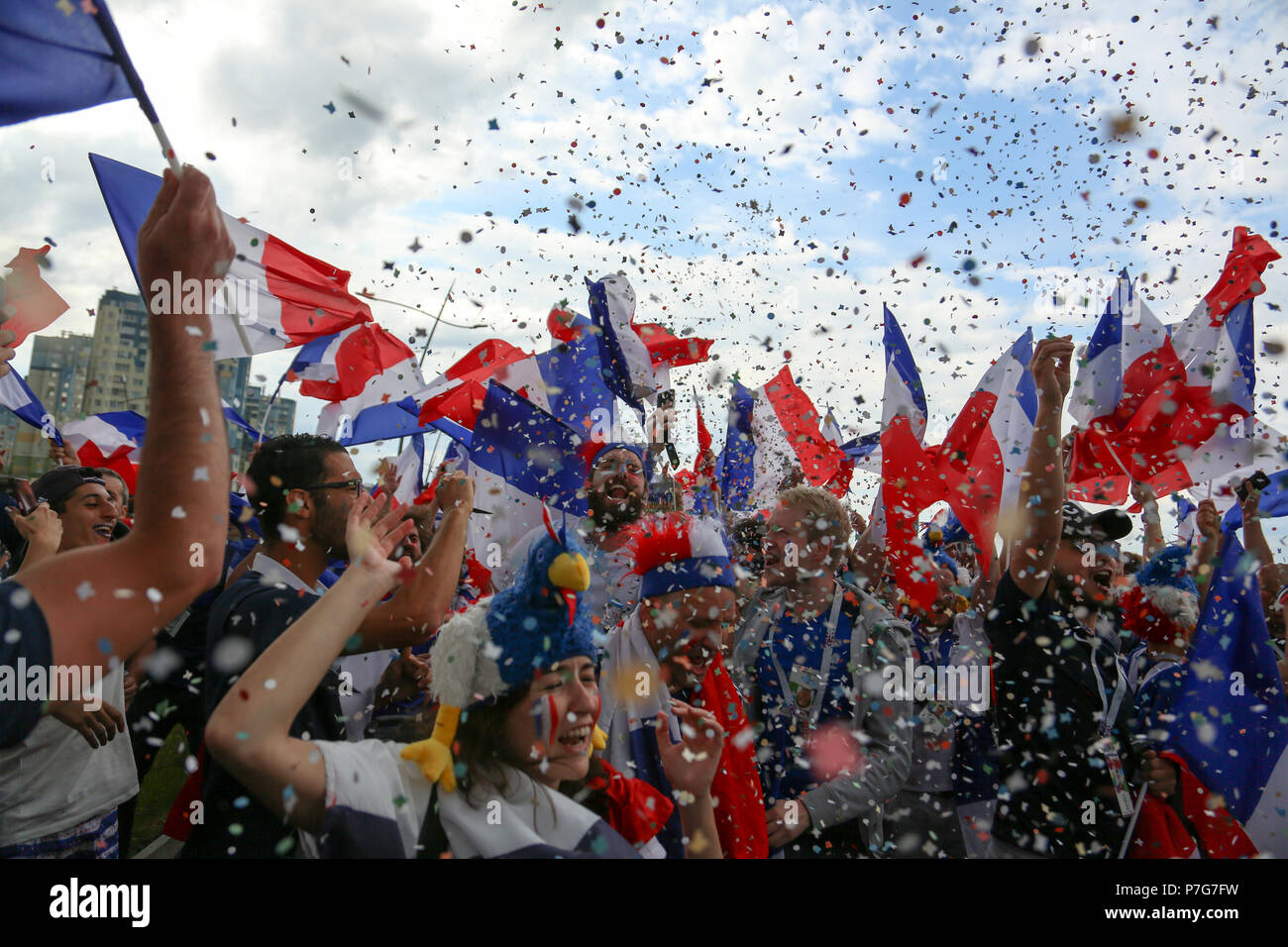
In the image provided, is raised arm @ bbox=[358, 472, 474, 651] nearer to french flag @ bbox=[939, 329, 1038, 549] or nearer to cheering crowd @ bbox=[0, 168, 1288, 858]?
cheering crowd @ bbox=[0, 168, 1288, 858]

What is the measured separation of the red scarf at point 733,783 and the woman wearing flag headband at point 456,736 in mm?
745

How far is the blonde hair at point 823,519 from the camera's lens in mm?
3596

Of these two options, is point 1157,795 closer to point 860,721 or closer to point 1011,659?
point 1011,659

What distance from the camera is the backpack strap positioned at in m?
1.82

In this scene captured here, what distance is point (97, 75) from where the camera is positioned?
2.12m

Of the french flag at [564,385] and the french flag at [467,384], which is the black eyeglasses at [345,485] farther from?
the french flag at [467,384]

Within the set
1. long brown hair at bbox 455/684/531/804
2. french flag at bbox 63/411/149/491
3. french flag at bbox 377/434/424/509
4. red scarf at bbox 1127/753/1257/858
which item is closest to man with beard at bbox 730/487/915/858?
red scarf at bbox 1127/753/1257/858

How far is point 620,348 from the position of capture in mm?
5773

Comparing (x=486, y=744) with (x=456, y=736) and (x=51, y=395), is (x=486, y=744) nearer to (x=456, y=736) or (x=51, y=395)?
(x=456, y=736)

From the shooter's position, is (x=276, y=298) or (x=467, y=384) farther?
(x=467, y=384)

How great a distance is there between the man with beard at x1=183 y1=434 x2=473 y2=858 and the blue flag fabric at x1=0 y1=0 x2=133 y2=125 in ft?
3.85

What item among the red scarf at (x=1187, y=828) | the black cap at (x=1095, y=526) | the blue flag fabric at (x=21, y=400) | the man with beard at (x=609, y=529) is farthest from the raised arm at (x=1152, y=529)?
A: the blue flag fabric at (x=21, y=400)

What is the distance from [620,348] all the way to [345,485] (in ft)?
10.7

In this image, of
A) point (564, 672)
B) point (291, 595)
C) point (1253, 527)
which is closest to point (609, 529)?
point (291, 595)
